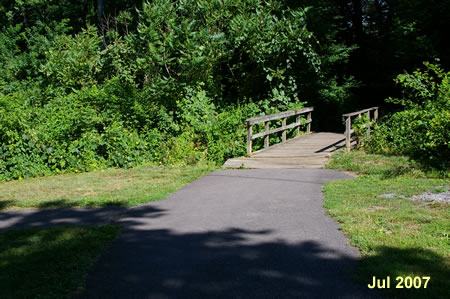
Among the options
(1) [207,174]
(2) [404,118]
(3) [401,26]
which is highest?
(3) [401,26]

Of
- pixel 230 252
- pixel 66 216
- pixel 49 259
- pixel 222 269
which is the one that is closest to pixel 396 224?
pixel 230 252

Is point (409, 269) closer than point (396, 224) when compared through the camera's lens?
Yes

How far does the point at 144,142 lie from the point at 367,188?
7044 millimetres

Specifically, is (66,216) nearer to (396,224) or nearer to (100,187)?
(100,187)

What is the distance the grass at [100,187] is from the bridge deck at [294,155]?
1200 millimetres

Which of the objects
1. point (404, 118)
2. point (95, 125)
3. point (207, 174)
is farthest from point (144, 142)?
point (404, 118)

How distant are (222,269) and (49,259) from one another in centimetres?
203

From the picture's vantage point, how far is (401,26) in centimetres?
1697

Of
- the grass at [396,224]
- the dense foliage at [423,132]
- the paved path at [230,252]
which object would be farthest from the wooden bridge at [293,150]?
→ the paved path at [230,252]

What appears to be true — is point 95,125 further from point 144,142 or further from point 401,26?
point 401,26

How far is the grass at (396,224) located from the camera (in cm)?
447

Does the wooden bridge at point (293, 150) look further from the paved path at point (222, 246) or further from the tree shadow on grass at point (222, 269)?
the tree shadow on grass at point (222, 269)

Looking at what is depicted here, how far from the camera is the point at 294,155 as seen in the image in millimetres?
12688

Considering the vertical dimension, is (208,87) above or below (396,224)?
above
